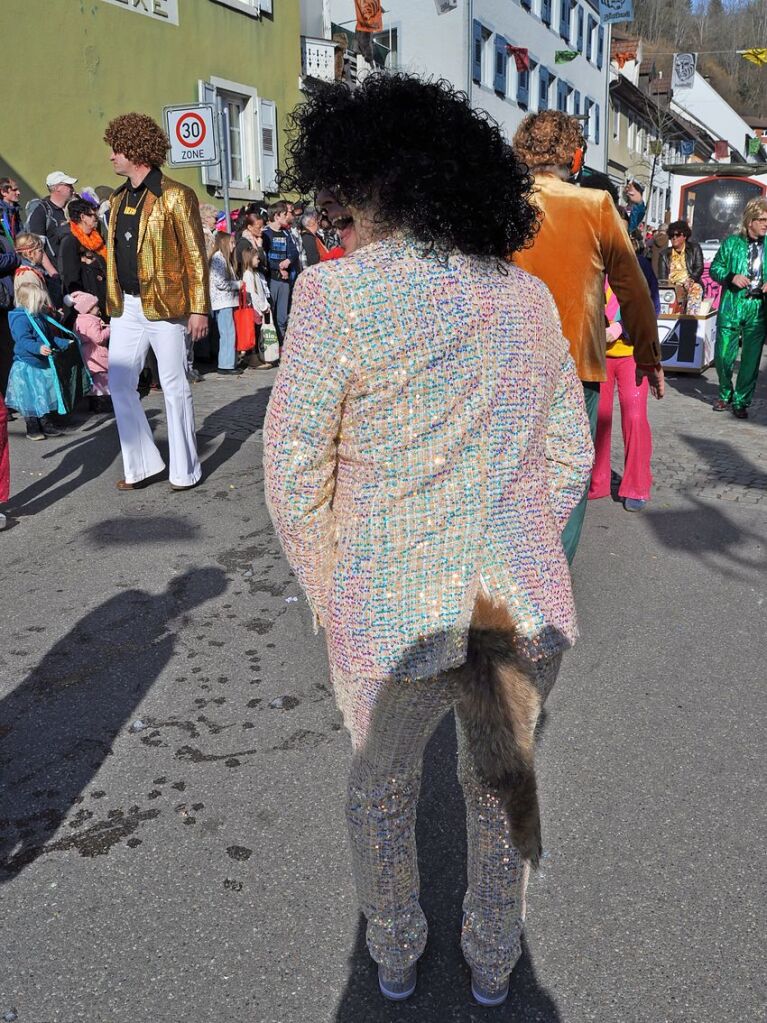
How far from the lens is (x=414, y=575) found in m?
1.71

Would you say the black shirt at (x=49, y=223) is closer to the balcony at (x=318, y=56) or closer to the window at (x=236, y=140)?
the window at (x=236, y=140)

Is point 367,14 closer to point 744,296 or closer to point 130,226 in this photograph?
point 744,296

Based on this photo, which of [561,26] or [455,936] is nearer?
[455,936]

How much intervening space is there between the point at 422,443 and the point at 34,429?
708cm

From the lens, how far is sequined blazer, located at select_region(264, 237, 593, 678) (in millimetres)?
1650

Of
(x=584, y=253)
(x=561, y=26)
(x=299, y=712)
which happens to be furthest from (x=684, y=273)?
(x=561, y=26)

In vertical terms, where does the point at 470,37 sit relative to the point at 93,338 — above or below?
above

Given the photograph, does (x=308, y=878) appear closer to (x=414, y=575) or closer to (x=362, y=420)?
(x=414, y=575)

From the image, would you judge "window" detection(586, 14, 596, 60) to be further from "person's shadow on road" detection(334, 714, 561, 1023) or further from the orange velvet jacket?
"person's shadow on road" detection(334, 714, 561, 1023)

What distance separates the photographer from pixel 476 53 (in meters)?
28.1

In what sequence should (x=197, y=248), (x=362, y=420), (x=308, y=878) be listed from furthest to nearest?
(x=197, y=248) → (x=308, y=878) → (x=362, y=420)

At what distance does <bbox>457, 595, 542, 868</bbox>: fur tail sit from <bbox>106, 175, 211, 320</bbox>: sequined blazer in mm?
4501

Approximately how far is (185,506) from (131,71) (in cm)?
1094

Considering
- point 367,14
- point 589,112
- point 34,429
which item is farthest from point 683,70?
point 34,429
